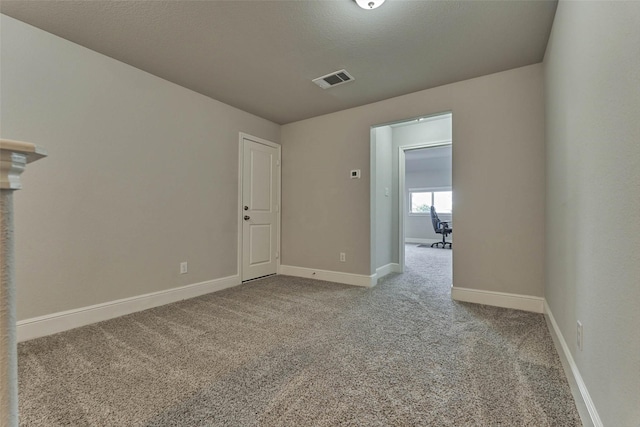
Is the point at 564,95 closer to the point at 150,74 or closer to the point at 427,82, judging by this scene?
the point at 427,82

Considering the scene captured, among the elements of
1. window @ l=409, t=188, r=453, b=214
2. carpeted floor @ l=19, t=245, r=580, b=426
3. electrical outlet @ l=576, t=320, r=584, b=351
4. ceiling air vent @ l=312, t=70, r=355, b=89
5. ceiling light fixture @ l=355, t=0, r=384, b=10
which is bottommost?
carpeted floor @ l=19, t=245, r=580, b=426

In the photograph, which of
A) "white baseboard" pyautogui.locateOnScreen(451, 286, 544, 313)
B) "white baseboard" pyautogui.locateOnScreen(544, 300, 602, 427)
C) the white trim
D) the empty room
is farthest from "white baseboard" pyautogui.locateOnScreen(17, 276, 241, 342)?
the white trim

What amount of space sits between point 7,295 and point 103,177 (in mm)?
2356

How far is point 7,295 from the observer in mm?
524

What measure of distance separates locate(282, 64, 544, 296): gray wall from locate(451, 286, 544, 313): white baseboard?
0.05 metres

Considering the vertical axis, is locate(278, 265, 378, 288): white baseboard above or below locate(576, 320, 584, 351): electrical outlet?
below

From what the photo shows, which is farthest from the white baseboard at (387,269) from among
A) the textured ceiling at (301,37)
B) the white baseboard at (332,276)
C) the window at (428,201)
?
the window at (428,201)

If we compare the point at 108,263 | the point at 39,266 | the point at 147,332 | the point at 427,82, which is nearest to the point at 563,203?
the point at 427,82

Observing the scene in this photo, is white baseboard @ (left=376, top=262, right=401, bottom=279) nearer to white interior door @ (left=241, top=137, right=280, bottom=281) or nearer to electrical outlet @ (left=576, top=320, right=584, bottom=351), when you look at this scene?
white interior door @ (left=241, top=137, right=280, bottom=281)

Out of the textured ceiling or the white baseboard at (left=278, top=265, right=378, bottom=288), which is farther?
the white baseboard at (left=278, top=265, right=378, bottom=288)

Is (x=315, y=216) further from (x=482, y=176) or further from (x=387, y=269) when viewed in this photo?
(x=482, y=176)

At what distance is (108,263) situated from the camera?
7.97 feet

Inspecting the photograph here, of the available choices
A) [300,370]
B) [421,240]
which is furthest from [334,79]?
[421,240]

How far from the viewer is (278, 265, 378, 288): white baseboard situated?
3492 millimetres
